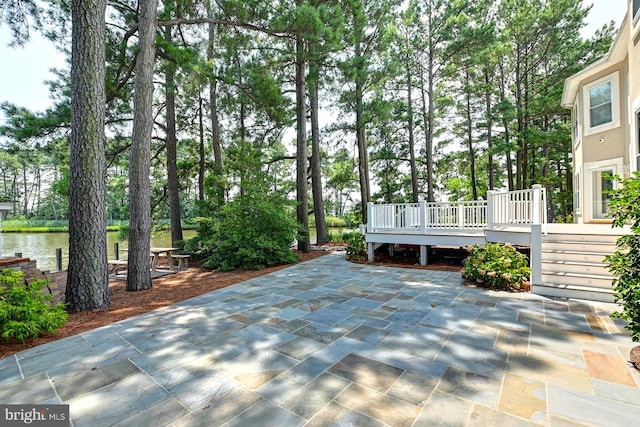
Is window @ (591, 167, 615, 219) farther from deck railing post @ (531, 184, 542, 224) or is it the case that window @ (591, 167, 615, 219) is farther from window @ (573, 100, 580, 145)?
deck railing post @ (531, 184, 542, 224)

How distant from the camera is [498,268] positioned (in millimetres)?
5066

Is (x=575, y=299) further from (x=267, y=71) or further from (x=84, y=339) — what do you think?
(x=267, y=71)

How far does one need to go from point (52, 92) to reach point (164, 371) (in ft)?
31.3

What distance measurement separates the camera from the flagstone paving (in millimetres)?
1906

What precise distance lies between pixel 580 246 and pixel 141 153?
8332 mm

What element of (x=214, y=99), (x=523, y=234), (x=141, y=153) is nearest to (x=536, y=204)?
(x=523, y=234)

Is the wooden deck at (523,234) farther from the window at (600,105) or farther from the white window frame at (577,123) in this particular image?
the white window frame at (577,123)

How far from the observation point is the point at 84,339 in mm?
3264

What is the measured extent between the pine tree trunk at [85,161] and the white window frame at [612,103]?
11.3m

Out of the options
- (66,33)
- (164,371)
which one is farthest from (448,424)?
(66,33)

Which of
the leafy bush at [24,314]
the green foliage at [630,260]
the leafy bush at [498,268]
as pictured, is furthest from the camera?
→ the leafy bush at [498,268]

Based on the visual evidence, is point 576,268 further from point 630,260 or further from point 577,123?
point 577,123

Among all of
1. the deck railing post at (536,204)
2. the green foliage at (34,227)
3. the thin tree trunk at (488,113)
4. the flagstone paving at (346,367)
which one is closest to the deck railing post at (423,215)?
the deck railing post at (536,204)

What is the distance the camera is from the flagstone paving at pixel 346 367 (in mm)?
1906
